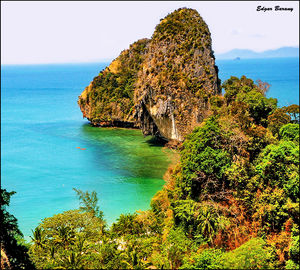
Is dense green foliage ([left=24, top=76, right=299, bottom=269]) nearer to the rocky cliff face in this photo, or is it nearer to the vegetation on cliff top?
the vegetation on cliff top

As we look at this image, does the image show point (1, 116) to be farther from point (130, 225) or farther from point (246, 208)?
point (246, 208)

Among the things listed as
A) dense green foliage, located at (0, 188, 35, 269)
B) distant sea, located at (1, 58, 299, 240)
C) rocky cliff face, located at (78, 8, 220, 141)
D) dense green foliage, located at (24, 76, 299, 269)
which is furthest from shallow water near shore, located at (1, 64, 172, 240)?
dense green foliage, located at (0, 188, 35, 269)

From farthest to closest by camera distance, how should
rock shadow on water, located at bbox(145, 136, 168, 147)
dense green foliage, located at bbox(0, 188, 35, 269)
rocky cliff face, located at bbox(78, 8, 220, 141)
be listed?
rock shadow on water, located at bbox(145, 136, 168, 147), rocky cliff face, located at bbox(78, 8, 220, 141), dense green foliage, located at bbox(0, 188, 35, 269)

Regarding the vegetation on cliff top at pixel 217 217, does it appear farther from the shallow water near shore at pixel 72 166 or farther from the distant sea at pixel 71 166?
the distant sea at pixel 71 166

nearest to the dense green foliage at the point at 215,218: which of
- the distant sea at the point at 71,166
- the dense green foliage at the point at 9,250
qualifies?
the dense green foliage at the point at 9,250

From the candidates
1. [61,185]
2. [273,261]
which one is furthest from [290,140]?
[61,185]

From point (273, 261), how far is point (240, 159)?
19.8 ft

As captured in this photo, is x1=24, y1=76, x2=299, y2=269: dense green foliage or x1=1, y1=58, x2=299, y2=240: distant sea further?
x1=1, y1=58, x2=299, y2=240: distant sea

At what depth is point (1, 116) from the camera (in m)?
68.9

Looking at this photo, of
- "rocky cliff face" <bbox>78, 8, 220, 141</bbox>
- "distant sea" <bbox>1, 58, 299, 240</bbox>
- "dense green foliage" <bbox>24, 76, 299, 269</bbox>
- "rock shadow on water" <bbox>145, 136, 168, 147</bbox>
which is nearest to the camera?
"dense green foliage" <bbox>24, 76, 299, 269</bbox>

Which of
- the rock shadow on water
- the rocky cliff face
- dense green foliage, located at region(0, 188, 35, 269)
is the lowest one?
dense green foliage, located at region(0, 188, 35, 269)

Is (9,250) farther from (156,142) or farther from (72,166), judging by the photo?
(156,142)

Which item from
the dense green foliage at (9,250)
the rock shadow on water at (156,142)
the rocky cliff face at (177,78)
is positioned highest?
the rocky cliff face at (177,78)

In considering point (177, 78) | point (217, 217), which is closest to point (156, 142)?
point (177, 78)
